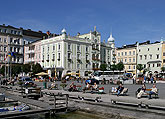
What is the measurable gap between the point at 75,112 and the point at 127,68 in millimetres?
64796

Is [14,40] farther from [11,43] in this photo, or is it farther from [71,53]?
[71,53]

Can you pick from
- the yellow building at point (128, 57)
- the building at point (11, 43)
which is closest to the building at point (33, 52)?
the building at point (11, 43)

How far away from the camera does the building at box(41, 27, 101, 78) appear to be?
192 feet

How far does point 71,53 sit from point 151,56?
26698 mm

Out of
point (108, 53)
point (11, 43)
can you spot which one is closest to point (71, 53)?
point (108, 53)

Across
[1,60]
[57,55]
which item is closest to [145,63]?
[57,55]

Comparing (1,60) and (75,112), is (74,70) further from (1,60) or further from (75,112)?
(75,112)

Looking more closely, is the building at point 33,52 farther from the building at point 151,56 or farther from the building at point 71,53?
the building at point 151,56

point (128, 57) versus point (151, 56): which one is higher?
point (128, 57)

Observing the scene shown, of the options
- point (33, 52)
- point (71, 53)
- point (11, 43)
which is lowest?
point (71, 53)

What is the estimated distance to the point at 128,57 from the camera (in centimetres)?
7625

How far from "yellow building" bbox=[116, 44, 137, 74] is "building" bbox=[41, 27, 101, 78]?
13837 millimetres

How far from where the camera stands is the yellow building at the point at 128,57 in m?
74.1

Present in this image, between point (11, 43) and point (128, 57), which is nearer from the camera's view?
point (11, 43)
